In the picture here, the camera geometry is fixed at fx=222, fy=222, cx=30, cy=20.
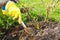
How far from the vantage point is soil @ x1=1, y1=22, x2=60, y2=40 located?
10.9 ft

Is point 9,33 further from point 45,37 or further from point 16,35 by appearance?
point 45,37

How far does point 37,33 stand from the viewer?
138 inches

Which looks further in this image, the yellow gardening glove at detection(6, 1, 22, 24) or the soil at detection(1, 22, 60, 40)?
the yellow gardening glove at detection(6, 1, 22, 24)

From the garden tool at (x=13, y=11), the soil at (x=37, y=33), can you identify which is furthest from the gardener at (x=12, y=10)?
the soil at (x=37, y=33)

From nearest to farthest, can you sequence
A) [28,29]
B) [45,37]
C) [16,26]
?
[45,37] → [28,29] → [16,26]

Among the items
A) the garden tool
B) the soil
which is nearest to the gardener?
the garden tool

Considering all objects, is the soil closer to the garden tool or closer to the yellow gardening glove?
the garden tool

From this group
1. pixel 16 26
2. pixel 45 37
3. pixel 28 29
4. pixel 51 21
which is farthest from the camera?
pixel 51 21

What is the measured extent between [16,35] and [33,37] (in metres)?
0.37

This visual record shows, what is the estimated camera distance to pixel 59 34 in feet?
10.9

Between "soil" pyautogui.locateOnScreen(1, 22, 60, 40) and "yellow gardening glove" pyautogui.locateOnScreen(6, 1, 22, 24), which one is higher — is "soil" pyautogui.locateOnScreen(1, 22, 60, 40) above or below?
below

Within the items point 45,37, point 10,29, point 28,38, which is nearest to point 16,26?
point 10,29

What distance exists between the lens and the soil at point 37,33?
3.33 m

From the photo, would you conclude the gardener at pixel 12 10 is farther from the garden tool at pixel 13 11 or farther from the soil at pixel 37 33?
the soil at pixel 37 33
